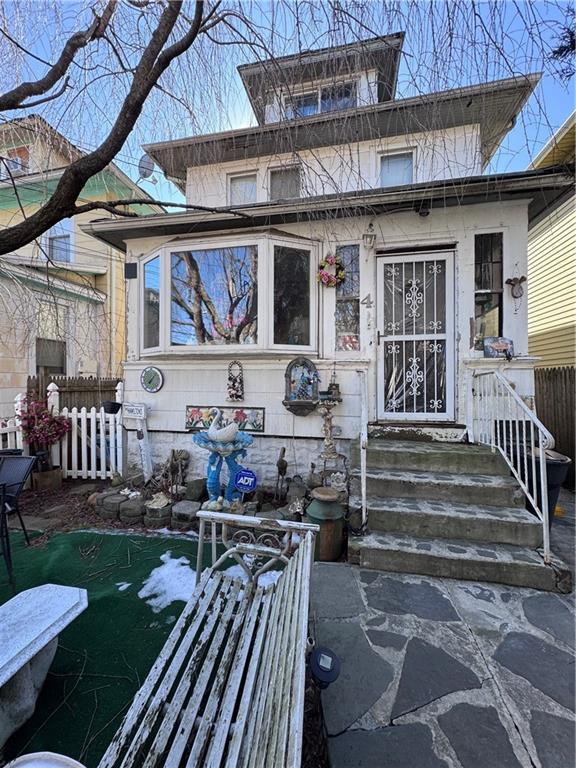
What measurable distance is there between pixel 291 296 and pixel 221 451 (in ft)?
7.63

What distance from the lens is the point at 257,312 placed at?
4.52 m

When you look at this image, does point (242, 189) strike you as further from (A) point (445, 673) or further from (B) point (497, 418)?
(A) point (445, 673)

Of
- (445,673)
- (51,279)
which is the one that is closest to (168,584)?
(445,673)

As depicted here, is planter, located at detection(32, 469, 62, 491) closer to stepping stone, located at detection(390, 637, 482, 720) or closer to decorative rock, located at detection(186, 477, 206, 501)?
decorative rock, located at detection(186, 477, 206, 501)

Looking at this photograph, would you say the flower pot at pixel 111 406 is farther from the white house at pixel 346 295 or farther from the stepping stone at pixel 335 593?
the stepping stone at pixel 335 593

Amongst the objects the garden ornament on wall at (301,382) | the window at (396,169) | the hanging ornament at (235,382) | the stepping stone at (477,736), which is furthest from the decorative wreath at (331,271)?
the stepping stone at (477,736)

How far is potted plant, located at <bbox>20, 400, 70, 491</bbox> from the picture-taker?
16.5ft

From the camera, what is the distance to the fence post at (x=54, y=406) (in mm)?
5389

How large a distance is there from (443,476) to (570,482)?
328cm

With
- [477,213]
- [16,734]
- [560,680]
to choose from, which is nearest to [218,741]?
[16,734]

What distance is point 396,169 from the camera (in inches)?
213

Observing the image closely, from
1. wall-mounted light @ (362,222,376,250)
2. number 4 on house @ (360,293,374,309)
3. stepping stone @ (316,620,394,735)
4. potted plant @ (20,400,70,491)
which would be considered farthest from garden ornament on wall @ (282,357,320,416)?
potted plant @ (20,400,70,491)

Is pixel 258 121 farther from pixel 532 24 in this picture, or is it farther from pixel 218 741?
pixel 218 741

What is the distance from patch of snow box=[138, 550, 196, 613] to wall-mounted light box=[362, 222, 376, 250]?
4413mm
